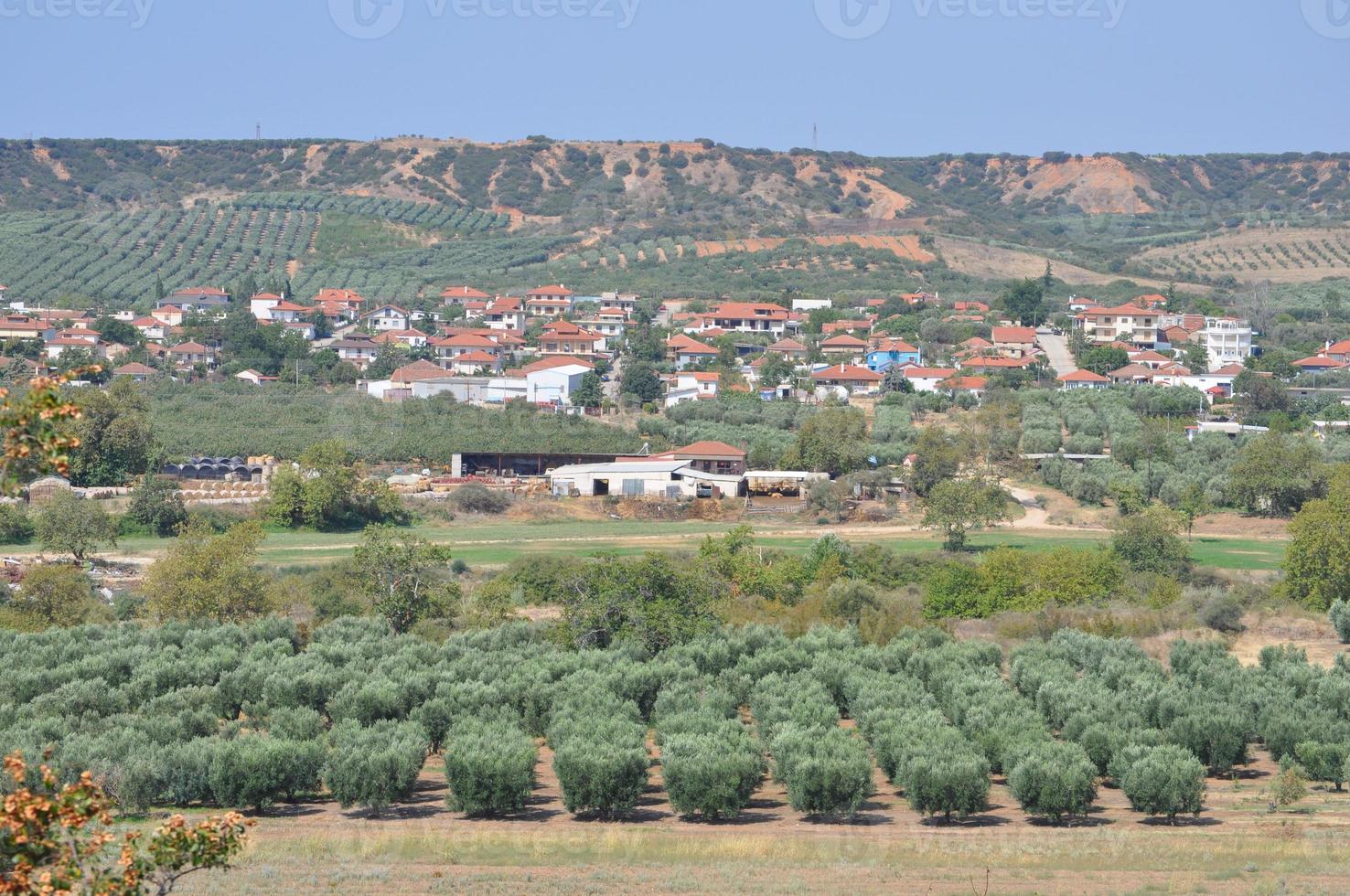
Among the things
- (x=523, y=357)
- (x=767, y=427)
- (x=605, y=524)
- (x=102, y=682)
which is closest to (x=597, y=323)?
(x=523, y=357)

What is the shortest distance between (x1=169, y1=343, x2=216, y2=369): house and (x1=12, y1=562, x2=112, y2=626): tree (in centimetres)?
4830

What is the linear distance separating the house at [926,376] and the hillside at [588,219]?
107ft

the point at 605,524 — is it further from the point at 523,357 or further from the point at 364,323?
the point at 364,323

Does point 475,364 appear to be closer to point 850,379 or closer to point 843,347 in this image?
point 850,379

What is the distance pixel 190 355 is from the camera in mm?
85125

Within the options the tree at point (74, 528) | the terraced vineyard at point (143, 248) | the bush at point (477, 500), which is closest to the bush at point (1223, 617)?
the bush at point (477, 500)

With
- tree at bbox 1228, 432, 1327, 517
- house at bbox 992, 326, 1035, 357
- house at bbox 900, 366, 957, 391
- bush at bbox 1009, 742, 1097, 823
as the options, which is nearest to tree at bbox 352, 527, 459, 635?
bush at bbox 1009, 742, 1097, 823

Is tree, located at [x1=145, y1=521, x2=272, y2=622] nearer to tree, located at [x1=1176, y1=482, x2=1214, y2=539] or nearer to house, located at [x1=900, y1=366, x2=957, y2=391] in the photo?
tree, located at [x1=1176, y1=482, x2=1214, y2=539]

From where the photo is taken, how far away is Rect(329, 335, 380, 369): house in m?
86.4

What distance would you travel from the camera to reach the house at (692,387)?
2945 inches

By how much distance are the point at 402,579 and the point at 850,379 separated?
141ft

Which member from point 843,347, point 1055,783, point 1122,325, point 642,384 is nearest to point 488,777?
point 1055,783

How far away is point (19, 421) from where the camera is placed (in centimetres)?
875

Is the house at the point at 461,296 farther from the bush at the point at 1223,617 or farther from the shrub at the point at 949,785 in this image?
the shrub at the point at 949,785
